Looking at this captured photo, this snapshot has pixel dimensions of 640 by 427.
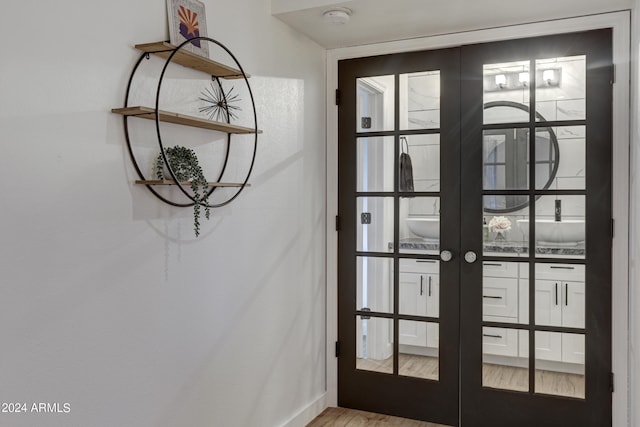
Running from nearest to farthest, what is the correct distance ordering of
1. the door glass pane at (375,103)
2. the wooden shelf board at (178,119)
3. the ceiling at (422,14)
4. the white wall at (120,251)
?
the white wall at (120,251) < the wooden shelf board at (178,119) < the ceiling at (422,14) < the door glass pane at (375,103)

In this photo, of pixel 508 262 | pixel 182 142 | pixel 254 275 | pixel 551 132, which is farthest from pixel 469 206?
pixel 182 142

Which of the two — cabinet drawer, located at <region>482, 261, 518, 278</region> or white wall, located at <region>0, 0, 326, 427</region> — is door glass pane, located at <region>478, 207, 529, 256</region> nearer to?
cabinet drawer, located at <region>482, 261, 518, 278</region>

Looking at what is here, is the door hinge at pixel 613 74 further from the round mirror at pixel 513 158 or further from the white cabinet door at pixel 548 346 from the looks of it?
the white cabinet door at pixel 548 346

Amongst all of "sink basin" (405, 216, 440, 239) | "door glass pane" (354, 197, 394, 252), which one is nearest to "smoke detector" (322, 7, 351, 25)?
"door glass pane" (354, 197, 394, 252)

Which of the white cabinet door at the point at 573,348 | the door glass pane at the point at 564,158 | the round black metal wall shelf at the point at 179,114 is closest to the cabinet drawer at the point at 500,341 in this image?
the white cabinet door at the point at 573,348

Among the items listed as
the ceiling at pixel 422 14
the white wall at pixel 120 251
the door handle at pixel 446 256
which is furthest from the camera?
the door handle at pixel 446 256

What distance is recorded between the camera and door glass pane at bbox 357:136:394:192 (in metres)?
3.15

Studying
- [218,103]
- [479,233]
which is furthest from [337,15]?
[479,233]

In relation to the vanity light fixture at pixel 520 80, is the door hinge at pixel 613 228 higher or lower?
lower

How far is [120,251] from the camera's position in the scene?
1.75 metres

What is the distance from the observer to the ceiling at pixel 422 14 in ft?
8.39

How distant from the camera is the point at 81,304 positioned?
1.61 meters

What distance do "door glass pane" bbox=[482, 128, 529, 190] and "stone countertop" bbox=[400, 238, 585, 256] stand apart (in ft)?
1.03

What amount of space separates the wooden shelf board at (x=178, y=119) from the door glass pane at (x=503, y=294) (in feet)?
4.95
